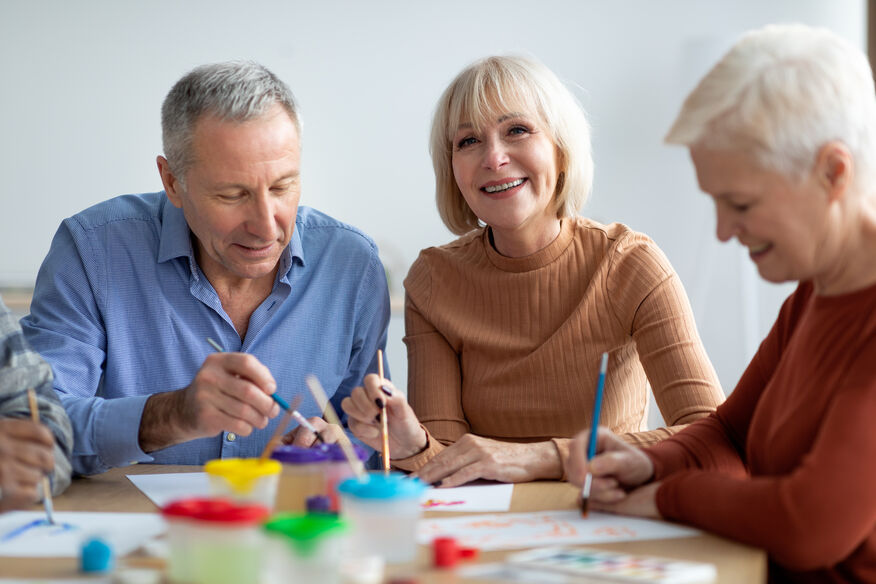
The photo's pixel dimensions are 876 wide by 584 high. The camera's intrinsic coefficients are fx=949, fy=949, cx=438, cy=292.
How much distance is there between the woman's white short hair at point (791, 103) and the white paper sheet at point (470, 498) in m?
0.59

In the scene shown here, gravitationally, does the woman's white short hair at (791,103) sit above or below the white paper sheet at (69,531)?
above

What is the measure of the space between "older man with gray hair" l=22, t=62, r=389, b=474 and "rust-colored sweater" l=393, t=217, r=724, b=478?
A: 0.15 meters

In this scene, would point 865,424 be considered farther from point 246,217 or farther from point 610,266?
point 246,217

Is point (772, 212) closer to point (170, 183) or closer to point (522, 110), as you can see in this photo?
point (522, 110)

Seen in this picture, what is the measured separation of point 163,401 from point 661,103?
8.73ft

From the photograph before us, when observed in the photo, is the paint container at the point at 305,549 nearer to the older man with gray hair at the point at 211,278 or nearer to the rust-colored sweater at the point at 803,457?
the rust-colored sweater at the point at 803,457

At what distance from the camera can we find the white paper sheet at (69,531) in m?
1.12

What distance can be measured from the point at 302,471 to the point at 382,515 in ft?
0.82

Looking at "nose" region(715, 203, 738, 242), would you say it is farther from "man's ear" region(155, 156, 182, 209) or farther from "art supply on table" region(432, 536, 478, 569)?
"man's ear" region(155, 156, 182, 209)

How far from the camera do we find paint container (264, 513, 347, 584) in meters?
0.86

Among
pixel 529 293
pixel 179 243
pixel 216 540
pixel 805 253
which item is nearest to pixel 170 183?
pixel 179 243

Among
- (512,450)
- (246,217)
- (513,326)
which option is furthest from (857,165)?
(246,217)

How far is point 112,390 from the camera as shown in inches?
74.1

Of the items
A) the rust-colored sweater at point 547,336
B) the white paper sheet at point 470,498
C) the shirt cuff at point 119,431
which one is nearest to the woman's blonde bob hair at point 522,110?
the rust-colored sweater at point 547,336
